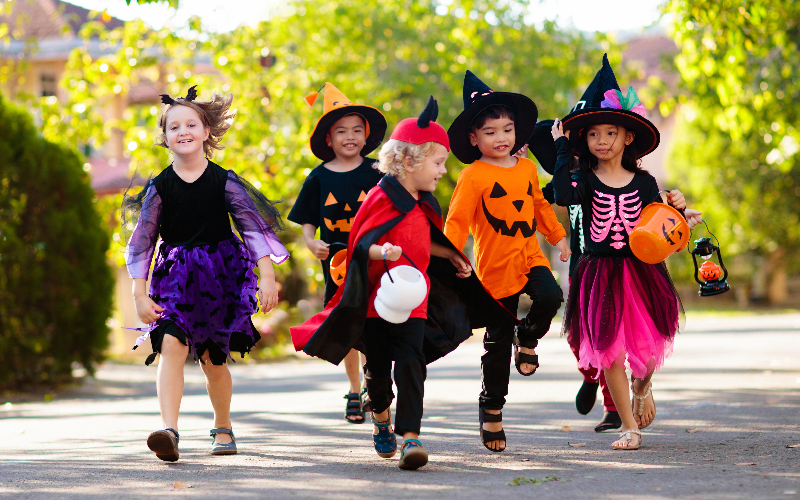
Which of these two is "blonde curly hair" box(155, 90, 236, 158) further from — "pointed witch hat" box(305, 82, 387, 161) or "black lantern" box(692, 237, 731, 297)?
"black lantern" box(692, 237, 731, 297)

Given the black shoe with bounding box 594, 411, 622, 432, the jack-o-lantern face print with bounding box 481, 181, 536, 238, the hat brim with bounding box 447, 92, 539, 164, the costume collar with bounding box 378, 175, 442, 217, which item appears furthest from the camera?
the black shoe with bounding box 594, 411, 622, 432

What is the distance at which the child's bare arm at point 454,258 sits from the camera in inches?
188

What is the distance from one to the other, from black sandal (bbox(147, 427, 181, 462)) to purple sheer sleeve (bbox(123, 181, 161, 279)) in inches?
33.3

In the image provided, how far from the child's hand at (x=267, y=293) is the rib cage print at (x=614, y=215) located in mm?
1864

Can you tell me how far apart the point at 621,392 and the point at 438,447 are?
1063 millimetres

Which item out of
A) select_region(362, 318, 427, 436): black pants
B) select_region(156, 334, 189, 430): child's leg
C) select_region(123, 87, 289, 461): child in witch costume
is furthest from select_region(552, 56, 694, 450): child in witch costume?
select_region(156, 334, 189, 430): child's leg

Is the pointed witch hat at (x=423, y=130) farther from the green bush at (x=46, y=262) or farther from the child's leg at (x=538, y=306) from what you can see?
the green bush at (x=46, y=262)

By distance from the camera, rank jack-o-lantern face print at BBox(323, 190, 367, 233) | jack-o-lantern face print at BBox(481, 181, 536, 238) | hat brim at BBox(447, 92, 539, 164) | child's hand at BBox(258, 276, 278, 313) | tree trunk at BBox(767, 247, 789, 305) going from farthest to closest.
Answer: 1. tree trunk at BBox(767, 247, 789, 305)
2. jack-o-lantern face print at BBox(323, 190, 367, 233)
3. hat brim at BBox(447, 92, 539, 164)
4. jack-o-lantern face print at BBox(481, 181, 536, 238)
5. child's hand at BBox(258, 276, 278, 313)

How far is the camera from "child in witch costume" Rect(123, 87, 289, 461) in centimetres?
494

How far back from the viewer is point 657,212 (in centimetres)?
512

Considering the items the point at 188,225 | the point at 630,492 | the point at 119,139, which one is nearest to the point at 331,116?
the point at 188,225

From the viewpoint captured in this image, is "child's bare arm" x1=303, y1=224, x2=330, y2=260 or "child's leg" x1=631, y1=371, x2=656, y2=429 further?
"child's bare arm" x1=303, y1=224, x2=330, y2=260

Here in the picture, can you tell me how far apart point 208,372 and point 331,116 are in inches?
77.0

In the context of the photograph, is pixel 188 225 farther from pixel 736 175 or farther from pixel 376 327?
pixel 736 175
